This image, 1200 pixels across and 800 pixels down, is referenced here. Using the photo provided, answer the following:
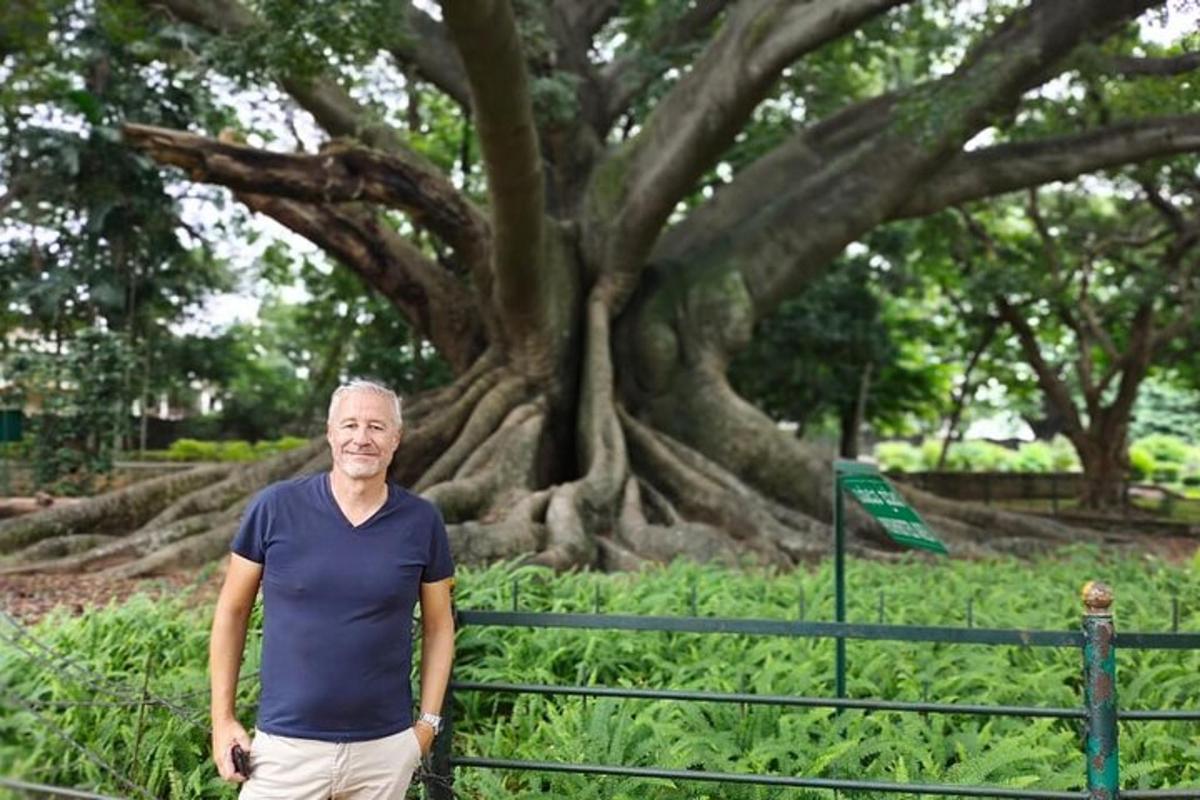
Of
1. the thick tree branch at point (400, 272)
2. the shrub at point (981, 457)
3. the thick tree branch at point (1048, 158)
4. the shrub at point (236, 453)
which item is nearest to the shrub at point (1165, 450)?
the shrub at point (981, 457)

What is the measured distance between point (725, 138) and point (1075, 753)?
271 inches

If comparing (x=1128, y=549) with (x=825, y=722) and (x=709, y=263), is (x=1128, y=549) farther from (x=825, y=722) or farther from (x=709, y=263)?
(x=825, y=722)

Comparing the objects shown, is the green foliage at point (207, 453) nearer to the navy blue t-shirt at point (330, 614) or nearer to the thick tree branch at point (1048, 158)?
the thick tree branch at point (1048, 158)

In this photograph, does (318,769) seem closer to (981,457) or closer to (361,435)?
(361,435)

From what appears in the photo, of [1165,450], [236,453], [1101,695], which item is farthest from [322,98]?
[1165,450]

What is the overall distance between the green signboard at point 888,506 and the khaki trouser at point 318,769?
214cm

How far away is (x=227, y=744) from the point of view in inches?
92.4

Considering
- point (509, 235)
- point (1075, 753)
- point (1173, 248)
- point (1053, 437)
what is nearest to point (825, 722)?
point (1075, 753)

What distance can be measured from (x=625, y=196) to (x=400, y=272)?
8.09 feet

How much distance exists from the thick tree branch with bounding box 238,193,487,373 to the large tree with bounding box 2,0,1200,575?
0.08ft

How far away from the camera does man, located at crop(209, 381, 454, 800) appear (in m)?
2.34

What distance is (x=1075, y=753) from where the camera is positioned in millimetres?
3834

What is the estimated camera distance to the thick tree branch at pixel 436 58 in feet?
37.3

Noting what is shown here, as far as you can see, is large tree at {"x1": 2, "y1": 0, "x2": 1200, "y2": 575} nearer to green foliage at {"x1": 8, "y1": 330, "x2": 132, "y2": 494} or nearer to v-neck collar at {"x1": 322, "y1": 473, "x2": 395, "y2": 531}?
green foliage at {"x1": 8, "y1": 330, "x2": 132, "y2": 494}
